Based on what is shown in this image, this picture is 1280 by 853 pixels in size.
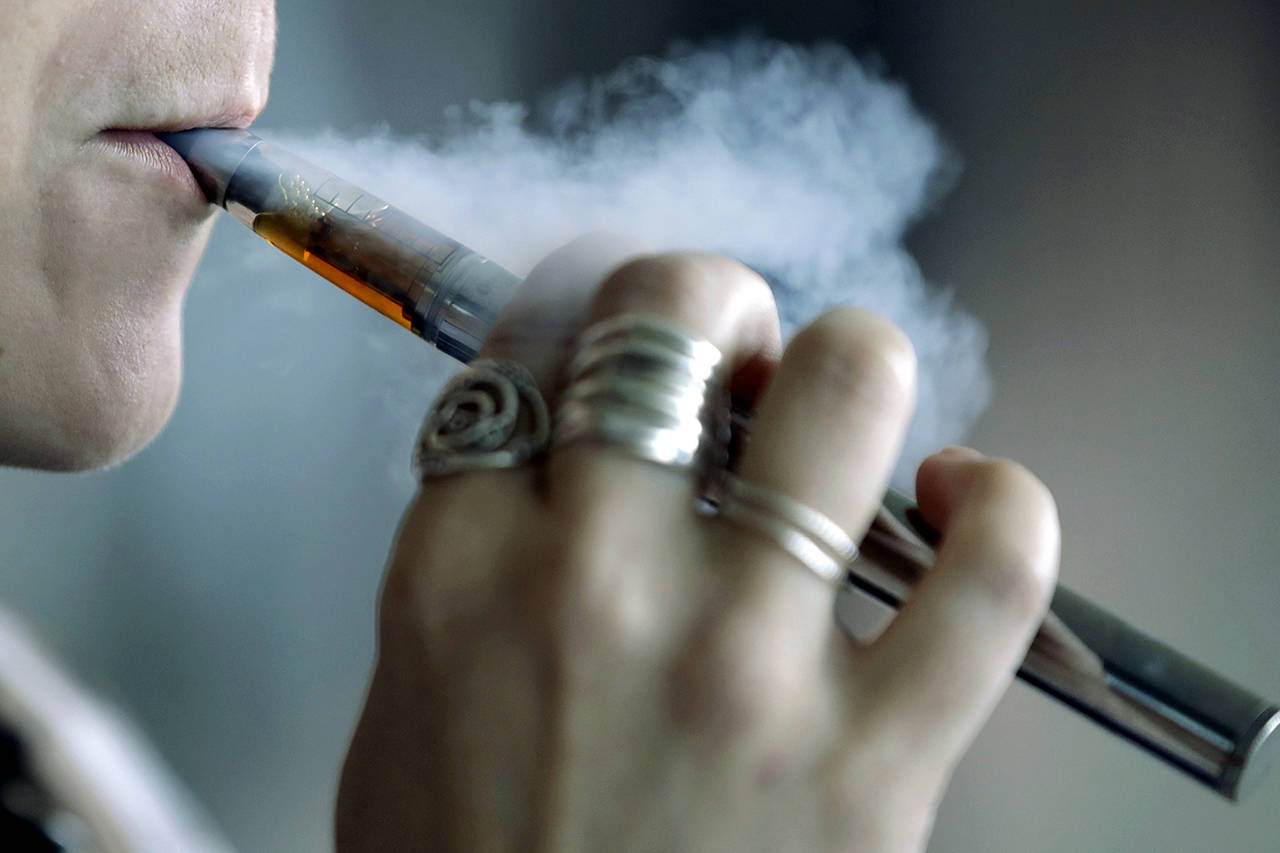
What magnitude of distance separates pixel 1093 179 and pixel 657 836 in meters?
0.69

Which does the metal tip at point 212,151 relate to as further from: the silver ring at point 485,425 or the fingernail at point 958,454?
the fingernail at point 958,454

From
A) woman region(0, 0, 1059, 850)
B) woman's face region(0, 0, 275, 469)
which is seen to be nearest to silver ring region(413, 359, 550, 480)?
woman region(0, 0, 1059, 850)

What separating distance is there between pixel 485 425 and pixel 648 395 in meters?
0.07


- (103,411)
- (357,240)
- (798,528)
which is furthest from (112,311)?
(798,528)

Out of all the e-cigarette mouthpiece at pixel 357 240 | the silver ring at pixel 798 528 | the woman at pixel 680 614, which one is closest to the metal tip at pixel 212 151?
the e-cigarette mouthpiece at pixel 357 240

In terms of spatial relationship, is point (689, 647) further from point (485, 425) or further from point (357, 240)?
point (357, 240)

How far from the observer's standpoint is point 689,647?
0.37m

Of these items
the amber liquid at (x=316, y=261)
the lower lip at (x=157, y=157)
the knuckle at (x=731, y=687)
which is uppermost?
the lower lip at (x=157, y=157)

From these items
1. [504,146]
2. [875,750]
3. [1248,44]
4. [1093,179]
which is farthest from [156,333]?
[1248,44]

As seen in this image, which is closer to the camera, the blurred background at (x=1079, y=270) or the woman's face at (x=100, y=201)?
the woman's face at (x=100, y=201)

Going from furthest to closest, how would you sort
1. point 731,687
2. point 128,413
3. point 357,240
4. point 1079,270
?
point 1079,270 → point 128,413 → point 357,240 → point 731,687

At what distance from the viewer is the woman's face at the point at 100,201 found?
539 mm

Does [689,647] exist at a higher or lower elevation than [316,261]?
lower

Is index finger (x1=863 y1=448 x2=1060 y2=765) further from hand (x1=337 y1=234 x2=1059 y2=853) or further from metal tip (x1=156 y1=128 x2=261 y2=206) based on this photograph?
metal tip (x1=156 y1=128 x2=261 y2=206)
